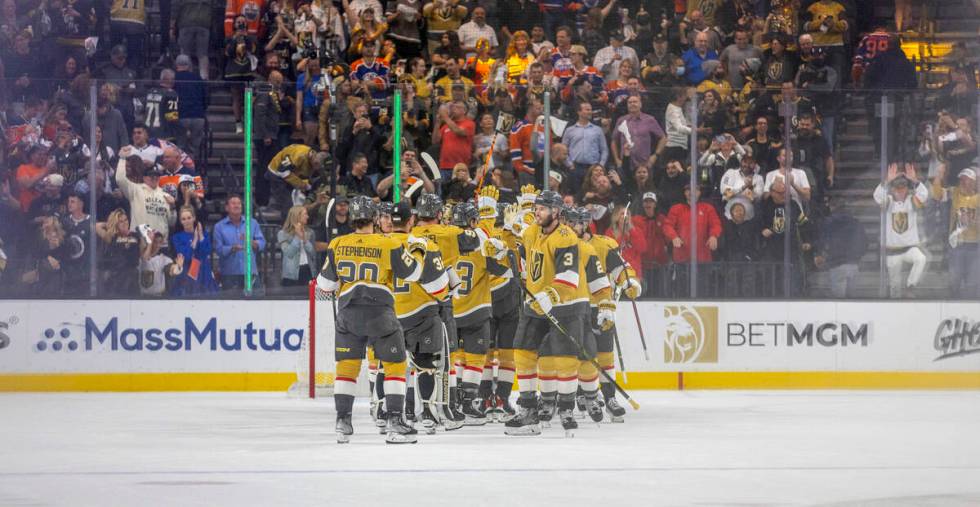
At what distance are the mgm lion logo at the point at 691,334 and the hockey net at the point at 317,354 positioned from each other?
3.02 meters

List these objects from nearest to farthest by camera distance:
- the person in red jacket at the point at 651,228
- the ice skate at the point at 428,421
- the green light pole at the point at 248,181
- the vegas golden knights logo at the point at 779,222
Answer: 1. the ice skate at the point at 428,421
2. the green light pole at the point at 248,181
3. the person in red jacket at the point at 651,228
4. the vegas golden knights logo at the point at 779,222

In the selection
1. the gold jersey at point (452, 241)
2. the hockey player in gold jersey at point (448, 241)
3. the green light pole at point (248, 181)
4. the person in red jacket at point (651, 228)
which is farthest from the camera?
the person in red jacket at point (651, 228)

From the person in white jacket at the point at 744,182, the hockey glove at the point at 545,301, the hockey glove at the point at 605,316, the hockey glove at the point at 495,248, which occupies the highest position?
the person in white jacket at the point at 744,182

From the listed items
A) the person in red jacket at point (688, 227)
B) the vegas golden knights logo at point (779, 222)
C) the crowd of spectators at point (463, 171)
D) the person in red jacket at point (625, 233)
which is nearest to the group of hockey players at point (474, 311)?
the person in red jacket at point (625, 233)

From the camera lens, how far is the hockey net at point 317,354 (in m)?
13.4

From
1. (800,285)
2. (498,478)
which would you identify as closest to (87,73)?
(800,285)

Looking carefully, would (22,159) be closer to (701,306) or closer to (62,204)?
(62,204)

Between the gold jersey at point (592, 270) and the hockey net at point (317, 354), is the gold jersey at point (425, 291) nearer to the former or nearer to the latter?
the gold jersey at point (592, 270)

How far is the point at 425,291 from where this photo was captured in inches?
402

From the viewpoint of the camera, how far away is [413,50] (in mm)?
16406

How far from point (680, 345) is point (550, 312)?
13.9ft

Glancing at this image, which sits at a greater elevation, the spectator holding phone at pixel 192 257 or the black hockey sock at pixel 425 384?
the spectator holding phone at pixel 192 257

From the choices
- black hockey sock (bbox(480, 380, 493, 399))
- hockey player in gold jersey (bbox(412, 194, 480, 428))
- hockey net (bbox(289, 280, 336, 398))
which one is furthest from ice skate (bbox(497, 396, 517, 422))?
hockey net (bbox(289, 280, 336, 398))

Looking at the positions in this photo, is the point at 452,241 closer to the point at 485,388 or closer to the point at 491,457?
the point at 485,388
